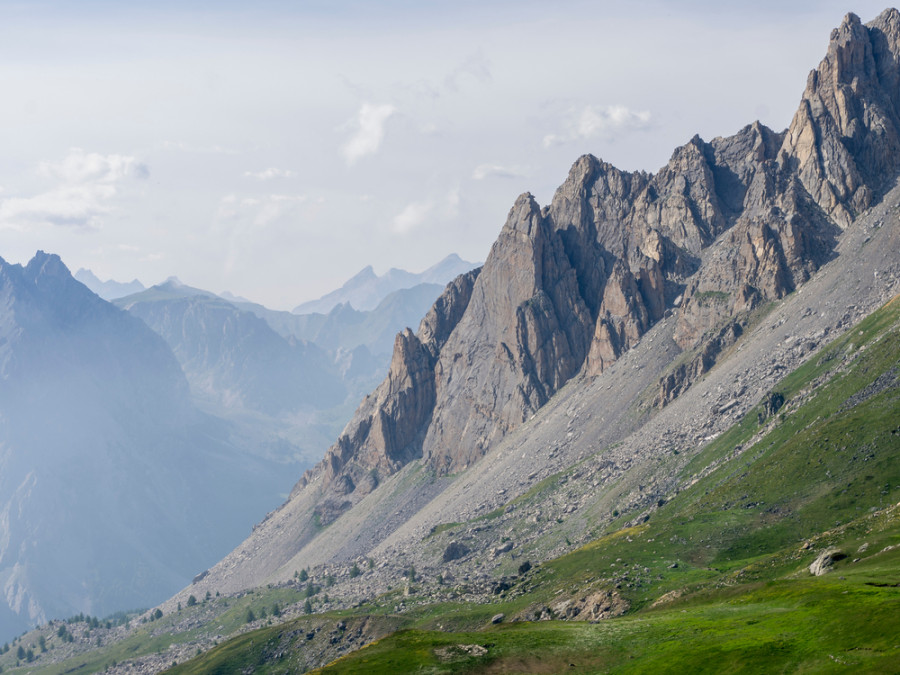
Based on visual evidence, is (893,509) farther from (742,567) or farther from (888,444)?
(888,444)

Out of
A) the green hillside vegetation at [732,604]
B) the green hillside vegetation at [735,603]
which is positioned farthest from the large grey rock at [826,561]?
the green hillside vegetation at [735,603]

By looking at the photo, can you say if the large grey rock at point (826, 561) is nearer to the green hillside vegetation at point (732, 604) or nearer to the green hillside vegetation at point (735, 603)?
the green hillside vegetation at point (732, 604)

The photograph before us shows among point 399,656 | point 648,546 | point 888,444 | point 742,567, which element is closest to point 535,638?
point 399,656

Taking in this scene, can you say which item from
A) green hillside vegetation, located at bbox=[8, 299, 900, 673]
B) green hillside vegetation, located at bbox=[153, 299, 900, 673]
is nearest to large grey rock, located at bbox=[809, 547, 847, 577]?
green hillside vegetation, located at bbox=[8, 299, 900, 673]

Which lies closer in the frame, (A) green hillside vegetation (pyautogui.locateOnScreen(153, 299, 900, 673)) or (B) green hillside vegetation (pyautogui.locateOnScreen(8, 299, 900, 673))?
(A) green hillside vegetation (pyautogui.locateOnScreen(153, 299, 900, 673))

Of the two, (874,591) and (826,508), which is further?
(826,508)

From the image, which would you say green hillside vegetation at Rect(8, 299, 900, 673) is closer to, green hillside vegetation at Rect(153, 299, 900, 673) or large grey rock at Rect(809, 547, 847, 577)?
green hillside vegetation at Rect(153, 299, 900, 673)

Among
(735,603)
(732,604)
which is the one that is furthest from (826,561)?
(732,604)

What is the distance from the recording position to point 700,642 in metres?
103

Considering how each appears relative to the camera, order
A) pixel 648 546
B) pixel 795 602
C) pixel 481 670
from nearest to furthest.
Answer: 1. pixel 795 602
2. pixel 481 670
3. pixel 648 546

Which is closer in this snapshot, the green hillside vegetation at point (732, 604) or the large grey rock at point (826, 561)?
the green hillside vegetation at point (732, 604)

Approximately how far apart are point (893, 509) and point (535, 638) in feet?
219

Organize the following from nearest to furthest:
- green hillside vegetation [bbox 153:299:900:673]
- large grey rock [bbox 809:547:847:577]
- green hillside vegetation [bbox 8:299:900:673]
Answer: green hillside vegetation [bbox 153:299:900:673], green hillside vegetation [bbox 8:299:900:673], large grey rock [bbox 809:547:847:577]

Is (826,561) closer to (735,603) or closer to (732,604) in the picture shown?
(735,603)
